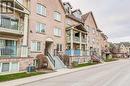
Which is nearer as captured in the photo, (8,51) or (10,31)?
(8,51)

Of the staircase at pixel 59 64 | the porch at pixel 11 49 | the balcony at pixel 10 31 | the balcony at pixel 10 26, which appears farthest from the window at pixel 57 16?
the porch at pixel 11 49

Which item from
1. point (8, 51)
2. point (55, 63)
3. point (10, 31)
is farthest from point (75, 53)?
point (8, 51)

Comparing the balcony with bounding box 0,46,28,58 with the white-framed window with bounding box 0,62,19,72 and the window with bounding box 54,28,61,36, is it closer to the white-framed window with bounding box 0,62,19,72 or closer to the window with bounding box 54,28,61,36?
the white-framed window with bounding box 0,62,19,72

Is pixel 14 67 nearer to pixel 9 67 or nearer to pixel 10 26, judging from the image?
pixel 9 67

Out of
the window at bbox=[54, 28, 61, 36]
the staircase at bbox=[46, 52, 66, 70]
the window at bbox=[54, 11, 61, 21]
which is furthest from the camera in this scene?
the window at bbox=[54, 11, 61, 21]

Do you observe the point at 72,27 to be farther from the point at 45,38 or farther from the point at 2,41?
the point at 2,41

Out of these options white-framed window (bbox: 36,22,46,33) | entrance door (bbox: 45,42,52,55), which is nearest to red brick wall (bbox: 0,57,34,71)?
white-framed window (bbox: 36,22,46,33)

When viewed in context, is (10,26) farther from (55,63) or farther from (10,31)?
(55,63)

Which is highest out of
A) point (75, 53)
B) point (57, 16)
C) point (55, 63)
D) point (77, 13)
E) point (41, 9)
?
point (77, 13)

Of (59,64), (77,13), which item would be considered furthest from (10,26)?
(77,13)

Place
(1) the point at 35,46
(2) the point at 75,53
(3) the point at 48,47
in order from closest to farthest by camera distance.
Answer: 1. (1) the point at 35,46
2. (3) the point at 48,47
3. (2) the point at 75,53

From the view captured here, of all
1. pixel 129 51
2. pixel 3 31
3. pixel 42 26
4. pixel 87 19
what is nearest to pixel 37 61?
pixel 42 26

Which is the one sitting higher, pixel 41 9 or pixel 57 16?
pixel 41 9

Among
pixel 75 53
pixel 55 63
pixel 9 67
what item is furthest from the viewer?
pixel 75 53
